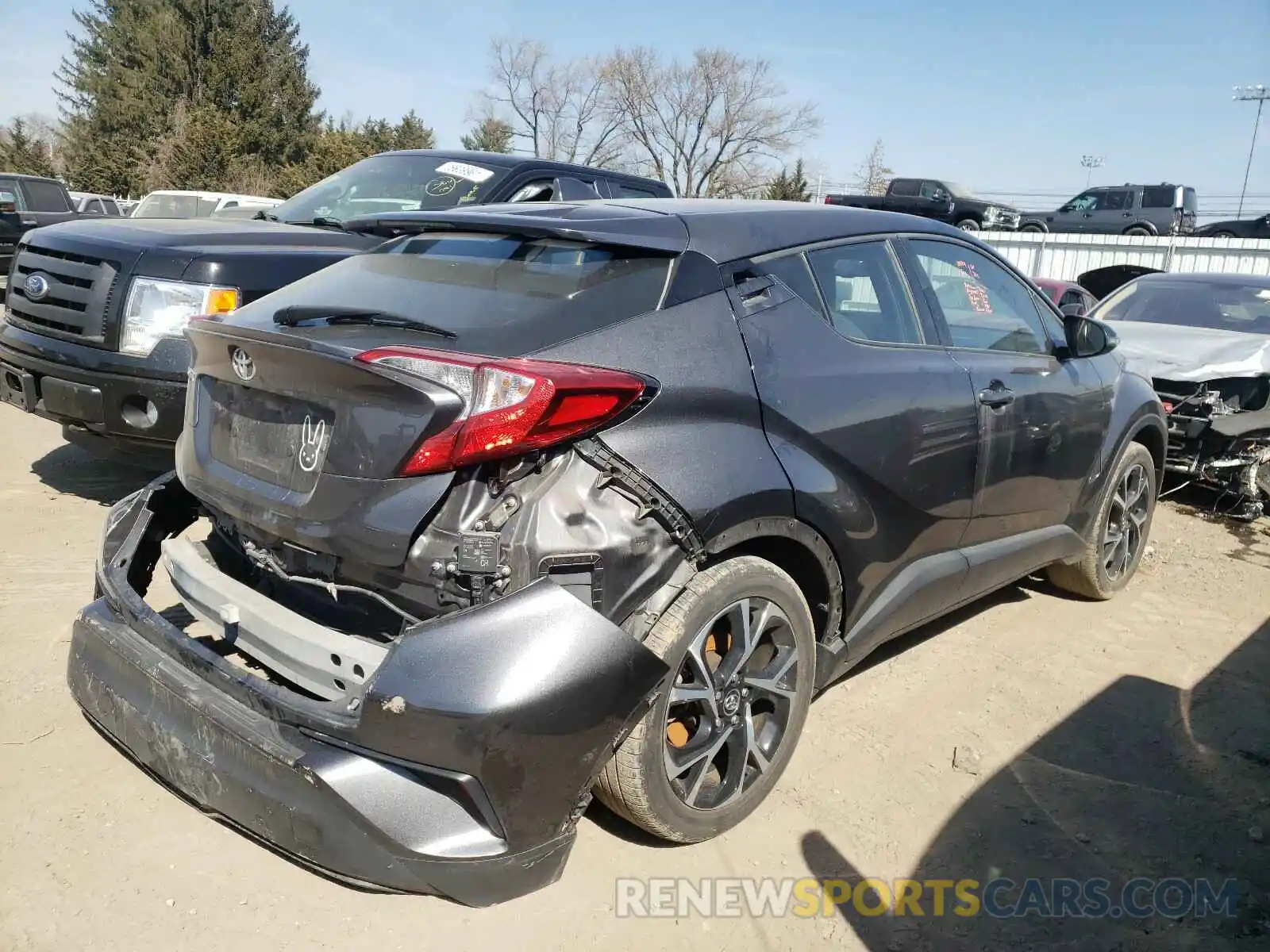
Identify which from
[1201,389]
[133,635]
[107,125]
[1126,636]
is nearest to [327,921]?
[133,635]

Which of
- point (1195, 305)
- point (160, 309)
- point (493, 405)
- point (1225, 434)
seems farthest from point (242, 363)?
point (1195, 305)

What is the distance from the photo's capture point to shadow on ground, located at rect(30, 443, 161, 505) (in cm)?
555

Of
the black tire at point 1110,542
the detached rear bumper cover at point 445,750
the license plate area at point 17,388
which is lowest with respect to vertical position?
the black tire at point 1110,542

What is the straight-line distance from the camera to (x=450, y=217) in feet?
9.86

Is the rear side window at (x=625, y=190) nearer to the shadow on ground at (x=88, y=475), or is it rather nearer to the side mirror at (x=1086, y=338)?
the side mirror at (x=1086, y=338)

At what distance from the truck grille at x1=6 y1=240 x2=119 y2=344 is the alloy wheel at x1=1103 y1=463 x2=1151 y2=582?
4874mm

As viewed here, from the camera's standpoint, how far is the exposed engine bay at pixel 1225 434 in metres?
6.44

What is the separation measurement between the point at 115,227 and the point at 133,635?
318 centimetres

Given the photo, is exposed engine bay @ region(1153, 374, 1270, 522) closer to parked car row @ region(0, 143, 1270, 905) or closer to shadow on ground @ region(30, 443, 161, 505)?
parked car row @ region(0, 143, 1270, 905)

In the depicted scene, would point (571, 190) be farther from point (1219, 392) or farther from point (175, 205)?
point (175, 205)

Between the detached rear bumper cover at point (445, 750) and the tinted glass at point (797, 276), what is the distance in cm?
132

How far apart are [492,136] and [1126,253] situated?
35.8 meters

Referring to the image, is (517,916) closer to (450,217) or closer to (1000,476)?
(450,217)

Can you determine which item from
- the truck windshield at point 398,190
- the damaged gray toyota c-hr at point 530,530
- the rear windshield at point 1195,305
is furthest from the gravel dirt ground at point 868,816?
the rear windshield at point 1195,305
